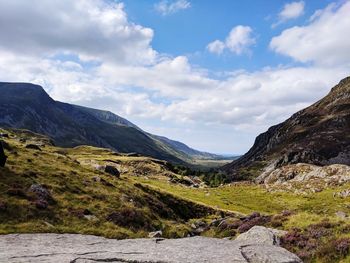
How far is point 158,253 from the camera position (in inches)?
625

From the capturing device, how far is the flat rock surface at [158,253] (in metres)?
15.1

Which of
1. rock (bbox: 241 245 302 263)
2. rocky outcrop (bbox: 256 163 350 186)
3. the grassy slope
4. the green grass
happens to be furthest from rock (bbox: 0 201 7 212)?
rocky outcrop (bbox: 256 163 350 186)

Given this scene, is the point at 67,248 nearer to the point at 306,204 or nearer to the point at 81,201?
the point at 81,201

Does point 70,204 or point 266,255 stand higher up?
point 266,255

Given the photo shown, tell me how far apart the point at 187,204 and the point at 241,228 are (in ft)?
122

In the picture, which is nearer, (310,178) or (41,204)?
(41,204)

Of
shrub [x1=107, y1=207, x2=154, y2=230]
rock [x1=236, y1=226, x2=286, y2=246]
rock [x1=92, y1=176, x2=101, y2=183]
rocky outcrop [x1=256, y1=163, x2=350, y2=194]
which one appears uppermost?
rocky outcrop [x1=256, y1=163, x2=350, y2=194]

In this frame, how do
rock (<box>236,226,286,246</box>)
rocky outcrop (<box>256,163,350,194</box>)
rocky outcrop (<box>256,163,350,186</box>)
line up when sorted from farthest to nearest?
rocky outcrop (<box>256,163,350,186</box>)
rocky outcrop (<box>256,163,350,194</box>)
rock (<box>236,226,286,246</box>)

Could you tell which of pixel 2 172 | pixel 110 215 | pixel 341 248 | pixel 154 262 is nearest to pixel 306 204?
pixel 110 215

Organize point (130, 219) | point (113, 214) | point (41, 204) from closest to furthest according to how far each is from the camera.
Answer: point (41, 204)
point (113, 214)
point (130, 219)

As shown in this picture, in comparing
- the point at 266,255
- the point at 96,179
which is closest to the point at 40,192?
the point at 96,179

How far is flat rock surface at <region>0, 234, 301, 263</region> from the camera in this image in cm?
1509

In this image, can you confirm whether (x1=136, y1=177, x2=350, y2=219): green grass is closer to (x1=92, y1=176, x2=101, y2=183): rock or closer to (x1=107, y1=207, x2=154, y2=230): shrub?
(x1=92, y1=176, x2=101, y2=183): rock

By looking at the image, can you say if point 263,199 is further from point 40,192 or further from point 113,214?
point 40,192
